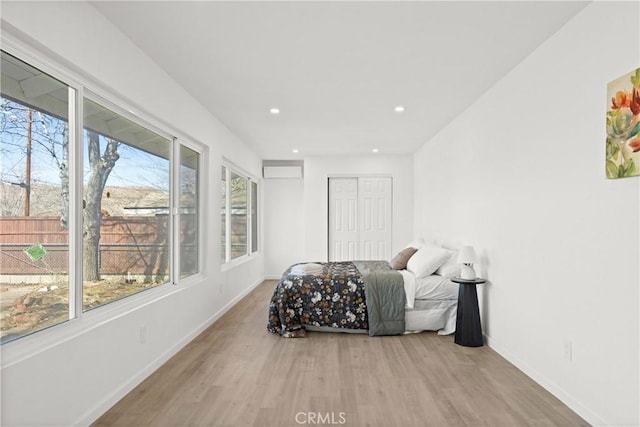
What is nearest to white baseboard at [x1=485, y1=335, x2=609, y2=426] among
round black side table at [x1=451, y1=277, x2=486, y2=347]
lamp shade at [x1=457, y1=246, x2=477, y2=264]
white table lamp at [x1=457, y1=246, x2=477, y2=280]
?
round black side table at [x1=451, y1=277, x2=486, y2=347]

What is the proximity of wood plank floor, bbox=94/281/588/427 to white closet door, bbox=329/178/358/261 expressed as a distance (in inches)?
136

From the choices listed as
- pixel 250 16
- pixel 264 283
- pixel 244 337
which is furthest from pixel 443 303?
pixel 264 283

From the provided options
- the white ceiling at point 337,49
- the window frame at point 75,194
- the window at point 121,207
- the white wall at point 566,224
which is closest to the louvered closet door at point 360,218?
the white ceiling at point 337,49

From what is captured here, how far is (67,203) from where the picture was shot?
88.2 inches

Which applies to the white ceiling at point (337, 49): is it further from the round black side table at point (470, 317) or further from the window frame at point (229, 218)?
the round black side table at point (470, 317)

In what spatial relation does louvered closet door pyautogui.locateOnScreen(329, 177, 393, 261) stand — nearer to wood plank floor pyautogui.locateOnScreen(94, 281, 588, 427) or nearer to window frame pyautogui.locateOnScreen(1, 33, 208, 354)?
wood plank floor pyautogui.locateOnScreen(94, 281, 588, 427)

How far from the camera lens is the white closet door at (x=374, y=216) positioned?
7219 millimetres

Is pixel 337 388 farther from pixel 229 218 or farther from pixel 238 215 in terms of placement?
pixel 238 215

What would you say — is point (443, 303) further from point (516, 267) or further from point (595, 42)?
point (595, 42)

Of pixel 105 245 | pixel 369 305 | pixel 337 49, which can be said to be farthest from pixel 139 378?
pixel 337 49

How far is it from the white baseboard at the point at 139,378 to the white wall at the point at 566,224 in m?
2.94

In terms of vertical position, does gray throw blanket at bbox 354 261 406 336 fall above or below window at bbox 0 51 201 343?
below

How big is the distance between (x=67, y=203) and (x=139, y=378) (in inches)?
55.6

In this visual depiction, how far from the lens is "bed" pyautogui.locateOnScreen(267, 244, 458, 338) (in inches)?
158
